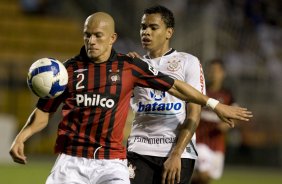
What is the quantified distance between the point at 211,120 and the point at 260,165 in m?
8.08

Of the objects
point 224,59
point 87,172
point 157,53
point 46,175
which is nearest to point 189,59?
point 157,53

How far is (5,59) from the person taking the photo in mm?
17812

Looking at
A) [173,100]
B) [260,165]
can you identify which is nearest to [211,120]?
[173,100]

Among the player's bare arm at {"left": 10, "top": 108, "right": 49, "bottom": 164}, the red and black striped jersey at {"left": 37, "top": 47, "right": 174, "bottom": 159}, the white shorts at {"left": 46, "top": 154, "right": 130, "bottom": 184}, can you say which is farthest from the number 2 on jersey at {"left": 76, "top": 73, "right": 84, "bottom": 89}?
the white shorts at {"left": 46, "top": 154, "right": 130, "bottom": 184}

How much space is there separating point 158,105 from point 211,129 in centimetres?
365

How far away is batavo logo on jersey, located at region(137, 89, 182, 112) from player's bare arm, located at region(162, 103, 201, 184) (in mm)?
171

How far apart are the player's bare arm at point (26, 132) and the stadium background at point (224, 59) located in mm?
9955

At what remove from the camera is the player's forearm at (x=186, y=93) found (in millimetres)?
5652

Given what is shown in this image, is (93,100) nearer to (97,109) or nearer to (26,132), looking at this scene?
(97,109)

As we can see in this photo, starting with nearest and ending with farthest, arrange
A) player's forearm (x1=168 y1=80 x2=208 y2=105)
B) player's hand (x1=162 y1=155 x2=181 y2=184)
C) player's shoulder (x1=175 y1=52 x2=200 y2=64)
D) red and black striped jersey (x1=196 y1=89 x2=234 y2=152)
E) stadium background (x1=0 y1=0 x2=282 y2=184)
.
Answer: player's forearm (x1=168 y1=80 x2=208 y2=105) < player's hand (x1=162 y1=155 x2=181 y2=184) < player's shoulder (x1=175 y1=52 x2=200 y2=64) < red and black striped jersey (x1=196 y1=89 x2=234 y2=152) < stadium background (x1=0 y1=0 x2=282 y2=184)

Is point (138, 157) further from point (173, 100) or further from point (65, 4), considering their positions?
point (65, 4)

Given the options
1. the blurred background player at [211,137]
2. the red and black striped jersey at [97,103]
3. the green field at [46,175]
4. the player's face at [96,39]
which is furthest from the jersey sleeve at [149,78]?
the green field at [46,175]

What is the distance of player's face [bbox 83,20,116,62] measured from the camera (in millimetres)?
5555

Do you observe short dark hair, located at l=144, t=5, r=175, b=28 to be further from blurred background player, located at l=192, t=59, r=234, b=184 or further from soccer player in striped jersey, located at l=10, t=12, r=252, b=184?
blurred background player, located at l=192, t=59, r=234, b=184
